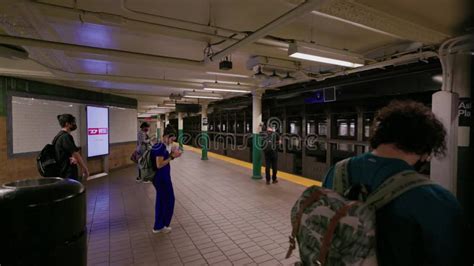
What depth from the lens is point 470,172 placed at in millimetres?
3627

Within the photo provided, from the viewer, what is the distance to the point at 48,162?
3.36 m

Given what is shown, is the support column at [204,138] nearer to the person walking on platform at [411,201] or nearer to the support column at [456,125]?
the support column at [456,125]

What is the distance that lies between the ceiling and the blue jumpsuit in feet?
4.77

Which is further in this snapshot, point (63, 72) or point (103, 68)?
point (103, 68)

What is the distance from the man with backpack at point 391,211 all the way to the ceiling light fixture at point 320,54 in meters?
2.29

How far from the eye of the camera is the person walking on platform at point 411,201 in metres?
0.84

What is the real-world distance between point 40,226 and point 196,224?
122 inches

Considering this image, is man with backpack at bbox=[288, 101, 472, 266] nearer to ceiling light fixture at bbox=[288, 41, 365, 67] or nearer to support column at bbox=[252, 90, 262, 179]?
ceiling light fixture at bbox=[288, 41, 365, 67]

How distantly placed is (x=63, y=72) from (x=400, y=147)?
582 cm

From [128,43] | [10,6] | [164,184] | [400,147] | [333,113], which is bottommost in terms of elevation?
[164,184]

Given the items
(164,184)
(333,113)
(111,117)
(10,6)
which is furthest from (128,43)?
(111,117)

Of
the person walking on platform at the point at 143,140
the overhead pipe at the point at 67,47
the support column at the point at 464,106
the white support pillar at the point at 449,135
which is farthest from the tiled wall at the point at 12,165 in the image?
the support column at the point at 464,106

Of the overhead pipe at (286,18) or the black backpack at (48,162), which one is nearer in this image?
the overhead pipe at (286,18)

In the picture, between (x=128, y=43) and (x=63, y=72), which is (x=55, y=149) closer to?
(x=128, y=43)
